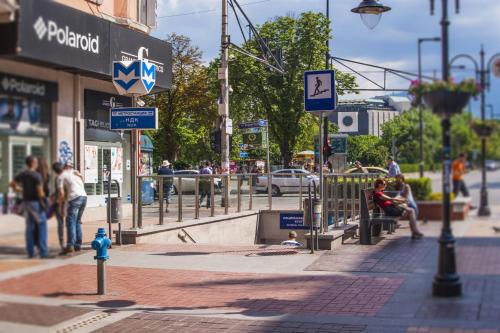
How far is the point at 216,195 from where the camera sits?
47.6ft

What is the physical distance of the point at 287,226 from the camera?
1568 cm

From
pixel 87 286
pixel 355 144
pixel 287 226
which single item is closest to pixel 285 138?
pixel 287 226

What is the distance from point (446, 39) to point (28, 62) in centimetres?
167

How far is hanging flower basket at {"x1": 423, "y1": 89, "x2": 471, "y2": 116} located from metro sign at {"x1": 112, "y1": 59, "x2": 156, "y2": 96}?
4.19 ft

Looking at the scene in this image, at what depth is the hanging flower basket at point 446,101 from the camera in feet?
9.21

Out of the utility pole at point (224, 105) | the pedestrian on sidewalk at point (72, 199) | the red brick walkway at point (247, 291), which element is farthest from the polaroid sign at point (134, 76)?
the utility pole at point (224, 105)

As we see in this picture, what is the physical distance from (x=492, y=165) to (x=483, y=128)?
168 millimetres

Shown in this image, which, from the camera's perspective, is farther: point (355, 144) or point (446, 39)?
point (355, 144)

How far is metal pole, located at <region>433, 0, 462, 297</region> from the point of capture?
2818mm

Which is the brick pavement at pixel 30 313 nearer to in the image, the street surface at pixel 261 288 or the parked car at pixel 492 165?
the street surface at pixel 261 288

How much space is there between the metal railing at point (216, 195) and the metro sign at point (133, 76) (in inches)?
211

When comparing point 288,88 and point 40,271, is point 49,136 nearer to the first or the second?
point 40,271

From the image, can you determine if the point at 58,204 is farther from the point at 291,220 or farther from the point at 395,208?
the point at 291,220

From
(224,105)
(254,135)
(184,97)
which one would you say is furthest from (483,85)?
(184,97)
